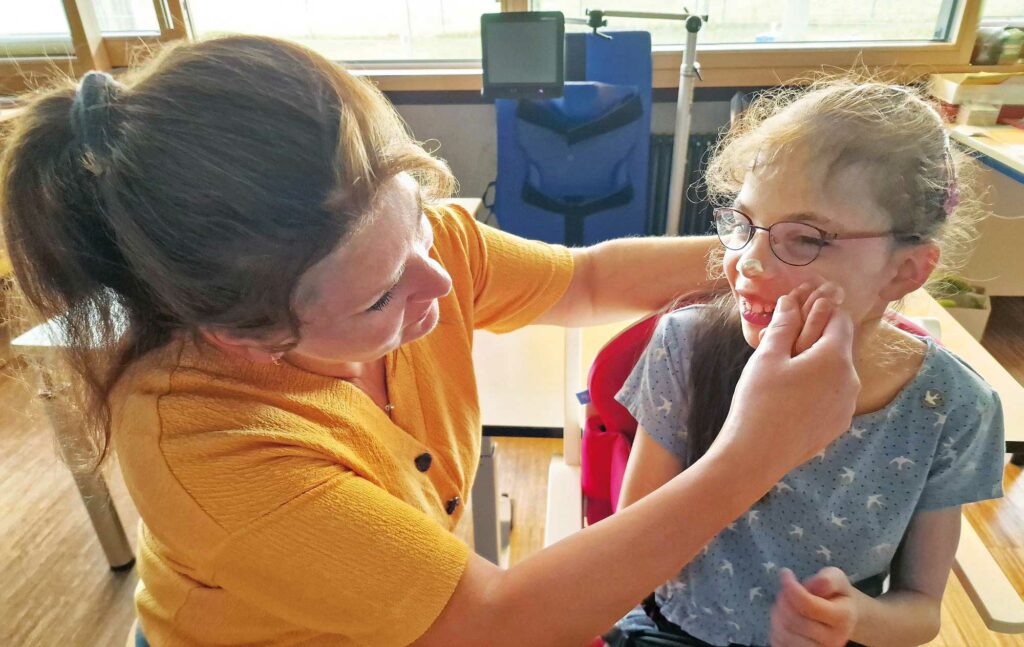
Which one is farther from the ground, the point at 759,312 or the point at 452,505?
the point at 759,312

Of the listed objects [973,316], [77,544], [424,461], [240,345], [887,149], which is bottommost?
[77,544]

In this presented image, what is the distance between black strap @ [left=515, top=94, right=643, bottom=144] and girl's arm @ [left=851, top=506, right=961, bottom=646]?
1780 mm

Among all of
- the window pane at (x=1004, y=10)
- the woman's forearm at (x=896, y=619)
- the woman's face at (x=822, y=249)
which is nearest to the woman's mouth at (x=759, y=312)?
the woman's face at (x=822, y=249)

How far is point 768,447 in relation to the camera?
636mm

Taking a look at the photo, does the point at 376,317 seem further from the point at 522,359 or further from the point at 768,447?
the point at 522,359

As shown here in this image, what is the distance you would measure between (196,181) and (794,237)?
2.11ft

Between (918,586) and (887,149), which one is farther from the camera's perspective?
(918,586)

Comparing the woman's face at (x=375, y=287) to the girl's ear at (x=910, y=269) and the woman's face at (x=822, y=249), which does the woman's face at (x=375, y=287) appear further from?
the girl's ear at (x=910, y=269)

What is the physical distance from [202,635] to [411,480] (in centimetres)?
27

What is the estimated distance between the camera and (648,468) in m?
0.97

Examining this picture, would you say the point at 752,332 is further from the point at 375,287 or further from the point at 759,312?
the point at 375,287

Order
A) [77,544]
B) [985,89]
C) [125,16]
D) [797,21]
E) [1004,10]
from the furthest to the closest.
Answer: [125,16] → [797,21] → [1004,10] → [985,89] → [77,544]

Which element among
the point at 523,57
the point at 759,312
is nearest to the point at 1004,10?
the point at 523,57

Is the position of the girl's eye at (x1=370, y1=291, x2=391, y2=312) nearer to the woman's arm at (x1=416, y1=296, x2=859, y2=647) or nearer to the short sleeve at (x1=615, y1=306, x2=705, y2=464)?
the woman's arm at (x1=416, y1=296, x2=859, y2=647)
